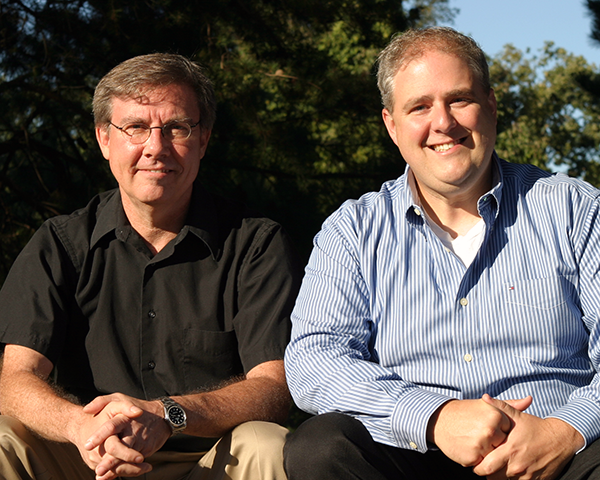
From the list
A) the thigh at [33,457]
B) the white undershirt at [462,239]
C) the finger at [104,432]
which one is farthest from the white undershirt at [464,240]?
the thigh at [33,457]

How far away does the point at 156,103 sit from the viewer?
2824 mm

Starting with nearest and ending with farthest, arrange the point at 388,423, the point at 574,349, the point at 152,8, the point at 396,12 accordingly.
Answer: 1. the point at 388,423
2. the point at 574,349
3. the point at 152,8
4. the point at 396,12

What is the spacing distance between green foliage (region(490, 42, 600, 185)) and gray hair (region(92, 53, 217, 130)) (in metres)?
17.4

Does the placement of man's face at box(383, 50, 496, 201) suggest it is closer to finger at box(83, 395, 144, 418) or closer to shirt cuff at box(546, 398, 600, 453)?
shirt cuff at box(546, 398, 600, 453)

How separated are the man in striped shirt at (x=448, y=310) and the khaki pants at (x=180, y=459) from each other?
14cm

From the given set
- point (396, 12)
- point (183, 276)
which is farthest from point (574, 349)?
point (396, 12)

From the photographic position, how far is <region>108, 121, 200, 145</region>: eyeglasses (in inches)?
111

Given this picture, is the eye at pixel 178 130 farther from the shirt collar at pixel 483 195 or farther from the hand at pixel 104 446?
the hand at pixel 104 446

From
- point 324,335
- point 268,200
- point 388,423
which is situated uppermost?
point 268,200

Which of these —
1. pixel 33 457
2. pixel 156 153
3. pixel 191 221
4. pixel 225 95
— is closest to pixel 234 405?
pixel 33 457

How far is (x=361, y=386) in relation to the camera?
7.36ft

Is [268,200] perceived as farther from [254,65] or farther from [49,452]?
[49,452]

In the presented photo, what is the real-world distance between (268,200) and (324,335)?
10.4 feet

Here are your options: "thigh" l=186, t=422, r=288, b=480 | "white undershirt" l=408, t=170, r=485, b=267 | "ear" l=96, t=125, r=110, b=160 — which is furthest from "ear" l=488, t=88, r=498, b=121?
"ear" l=96, t=125, r=110, b=160
